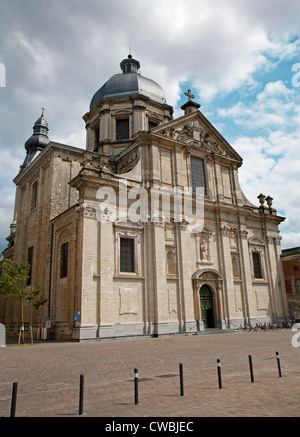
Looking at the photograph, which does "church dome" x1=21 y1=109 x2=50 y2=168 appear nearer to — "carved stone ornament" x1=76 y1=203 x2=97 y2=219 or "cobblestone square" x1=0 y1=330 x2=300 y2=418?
"carved stone ornament" x1=76 y1=203 x2=97 y2=219

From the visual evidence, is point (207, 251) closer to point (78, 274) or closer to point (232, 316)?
point (232, 316)

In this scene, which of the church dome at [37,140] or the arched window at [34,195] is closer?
the arched window at [34,195]

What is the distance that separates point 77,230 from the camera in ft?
73.5

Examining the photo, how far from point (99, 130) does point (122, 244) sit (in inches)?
652

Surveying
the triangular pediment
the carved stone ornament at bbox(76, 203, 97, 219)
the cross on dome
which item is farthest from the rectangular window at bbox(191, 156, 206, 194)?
the carved stone ornament at bbox(76, 203, 97, 219)

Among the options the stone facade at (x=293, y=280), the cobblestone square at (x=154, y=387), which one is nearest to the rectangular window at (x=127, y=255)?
the cobblestone square at (x=154, y=387)

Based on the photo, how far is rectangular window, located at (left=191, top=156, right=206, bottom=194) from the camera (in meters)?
29.3

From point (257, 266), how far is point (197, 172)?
1044cm

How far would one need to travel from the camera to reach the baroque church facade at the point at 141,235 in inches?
867

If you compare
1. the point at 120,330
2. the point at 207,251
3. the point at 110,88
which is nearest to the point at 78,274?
the point at 120,330

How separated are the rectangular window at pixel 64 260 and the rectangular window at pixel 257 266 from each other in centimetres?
1709

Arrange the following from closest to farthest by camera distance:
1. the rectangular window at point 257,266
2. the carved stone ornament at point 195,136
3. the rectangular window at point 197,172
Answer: the carved stone ornament at point 195,136
the rectangular window at point 197,172
the rectangular window at point 257,266

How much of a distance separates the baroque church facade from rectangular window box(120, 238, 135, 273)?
0.07 m

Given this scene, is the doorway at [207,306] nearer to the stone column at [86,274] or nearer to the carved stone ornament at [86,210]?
the stone column at [86,274]
